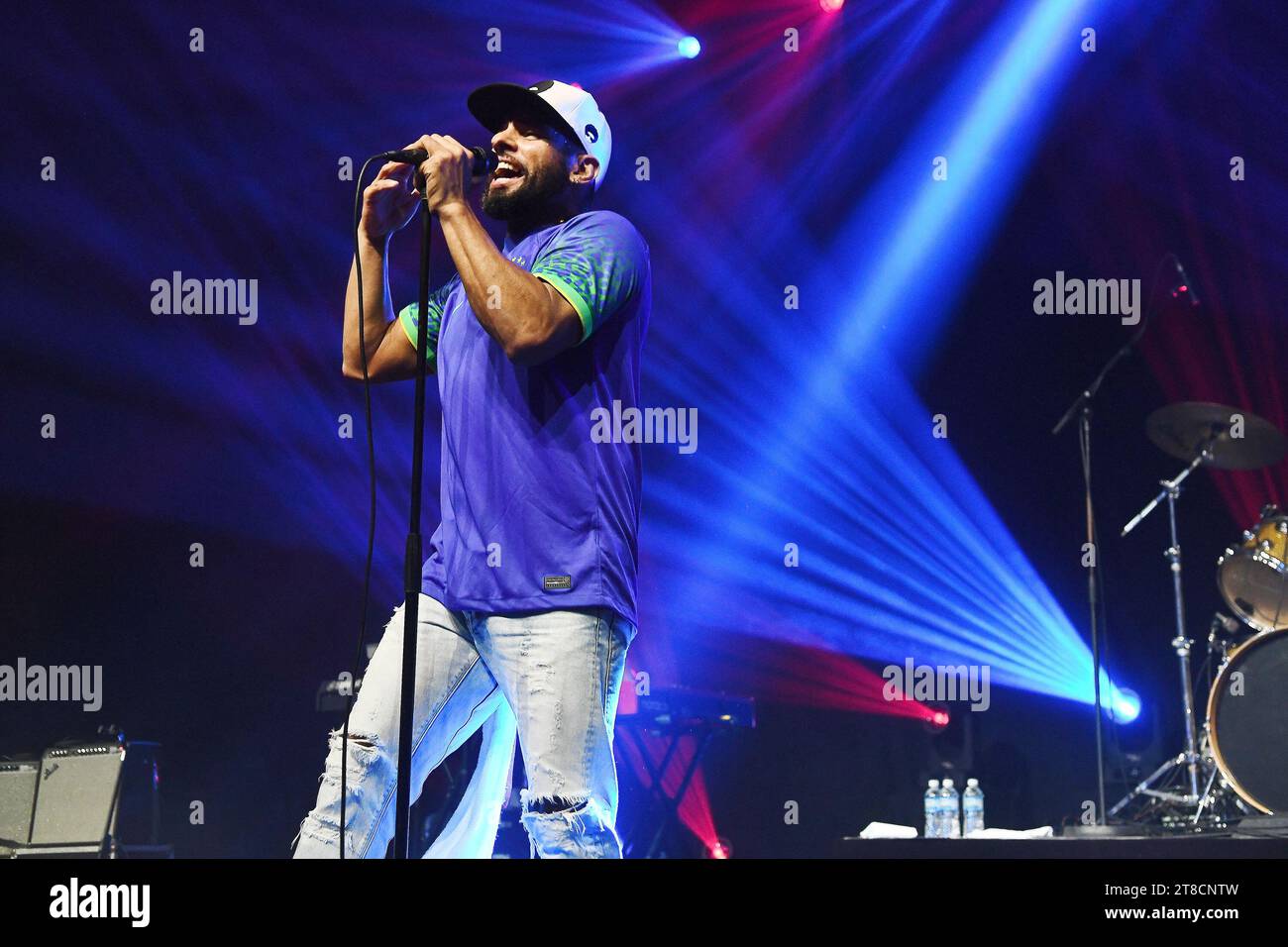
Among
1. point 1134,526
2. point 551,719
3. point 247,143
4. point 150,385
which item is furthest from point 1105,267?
point 551,719

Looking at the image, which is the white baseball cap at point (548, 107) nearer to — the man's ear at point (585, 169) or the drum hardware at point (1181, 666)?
the man's ear at point (585, 169)

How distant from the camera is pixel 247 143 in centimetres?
640

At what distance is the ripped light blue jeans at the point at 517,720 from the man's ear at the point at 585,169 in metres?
1.02

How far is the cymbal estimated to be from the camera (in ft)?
20.6

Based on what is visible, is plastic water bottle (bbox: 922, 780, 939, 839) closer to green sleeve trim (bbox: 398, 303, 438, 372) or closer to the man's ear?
Answer: green sleeve trim (bbox: 398, 303, 438, 372)

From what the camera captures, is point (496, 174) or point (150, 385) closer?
point (496, 174)

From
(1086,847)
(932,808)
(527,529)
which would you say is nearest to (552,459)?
(527,529)

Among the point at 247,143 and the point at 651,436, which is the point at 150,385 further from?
the point at 651,436

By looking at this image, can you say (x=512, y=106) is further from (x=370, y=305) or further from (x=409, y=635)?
(x=409, y=635)

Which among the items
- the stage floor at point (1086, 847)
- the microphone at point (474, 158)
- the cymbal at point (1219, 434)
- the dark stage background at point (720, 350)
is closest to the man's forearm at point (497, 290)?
the microphone at point (474, 158)

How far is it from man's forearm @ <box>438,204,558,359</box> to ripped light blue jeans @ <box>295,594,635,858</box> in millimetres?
535

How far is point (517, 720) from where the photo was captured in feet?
8.29
